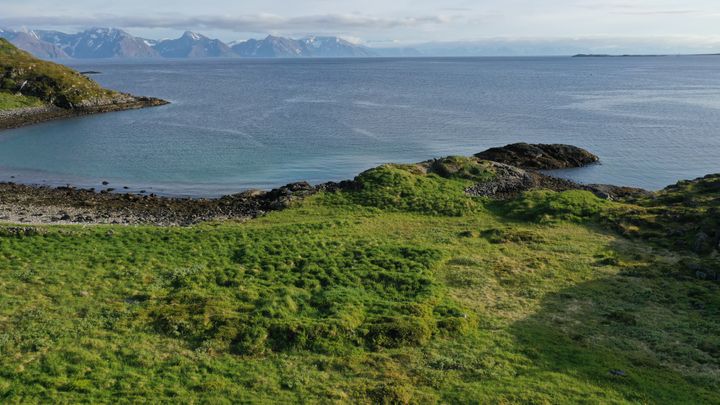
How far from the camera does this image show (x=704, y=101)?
161500 mm

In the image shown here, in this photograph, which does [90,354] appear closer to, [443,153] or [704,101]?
[443,153]

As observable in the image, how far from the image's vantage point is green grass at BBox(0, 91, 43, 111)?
12216 cm

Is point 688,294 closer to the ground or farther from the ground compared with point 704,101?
closer to the ground

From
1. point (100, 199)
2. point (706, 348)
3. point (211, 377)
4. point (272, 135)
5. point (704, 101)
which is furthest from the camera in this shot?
point (704, 101)

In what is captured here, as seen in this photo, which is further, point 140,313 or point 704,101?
point 704,101

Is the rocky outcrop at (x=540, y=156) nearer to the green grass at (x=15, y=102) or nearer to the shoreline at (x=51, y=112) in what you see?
the shoreline at (x=51, y=112)

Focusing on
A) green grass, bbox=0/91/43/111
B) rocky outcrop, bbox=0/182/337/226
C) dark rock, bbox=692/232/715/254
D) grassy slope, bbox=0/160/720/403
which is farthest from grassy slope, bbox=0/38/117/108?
dark rock, bbox=692/232/715/254

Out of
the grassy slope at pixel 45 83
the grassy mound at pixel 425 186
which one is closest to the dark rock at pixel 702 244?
the grassy mound at pixel 425 186

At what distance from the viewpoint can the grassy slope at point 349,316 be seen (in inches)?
904

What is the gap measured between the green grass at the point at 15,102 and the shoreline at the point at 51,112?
62.7 inches

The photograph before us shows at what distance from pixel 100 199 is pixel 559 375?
52.4 metres

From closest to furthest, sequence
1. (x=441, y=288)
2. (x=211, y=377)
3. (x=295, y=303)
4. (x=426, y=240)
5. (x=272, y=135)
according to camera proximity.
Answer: (x=211, y=377) < (x=295, y=303) < (x=441, y=288) < (x=426, y=240) < (x=272, y=135)

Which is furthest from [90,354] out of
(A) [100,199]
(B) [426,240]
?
(A) [100,199]

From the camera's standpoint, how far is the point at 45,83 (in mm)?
138250
